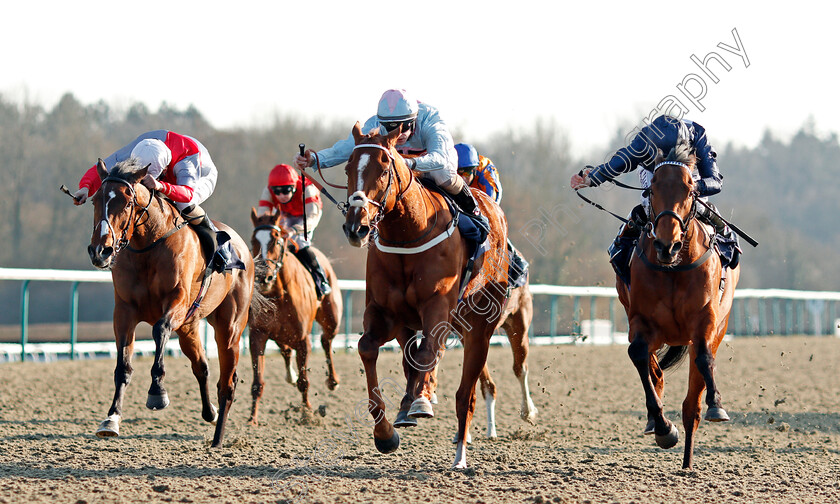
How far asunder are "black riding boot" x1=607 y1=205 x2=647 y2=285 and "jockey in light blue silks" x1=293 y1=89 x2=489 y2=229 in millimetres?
1129

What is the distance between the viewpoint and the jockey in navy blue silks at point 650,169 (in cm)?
620

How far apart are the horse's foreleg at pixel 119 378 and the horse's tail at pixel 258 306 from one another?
2.38m

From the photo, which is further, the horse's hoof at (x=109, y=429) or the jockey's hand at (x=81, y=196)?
the jockey's hand at (x=81, y=196)

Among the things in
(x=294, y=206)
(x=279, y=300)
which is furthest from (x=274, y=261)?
(x=294, y=206)

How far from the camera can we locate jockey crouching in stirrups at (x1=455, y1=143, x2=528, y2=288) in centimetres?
752

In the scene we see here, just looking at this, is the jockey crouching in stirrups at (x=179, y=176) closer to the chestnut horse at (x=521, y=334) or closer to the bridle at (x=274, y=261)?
the bridle at (x=274, y=261)

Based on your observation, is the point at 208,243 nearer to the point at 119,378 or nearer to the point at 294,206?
the point at 119,378

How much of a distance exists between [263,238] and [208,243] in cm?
169

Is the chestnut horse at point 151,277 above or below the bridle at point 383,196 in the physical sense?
below

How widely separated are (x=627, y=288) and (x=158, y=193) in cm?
343

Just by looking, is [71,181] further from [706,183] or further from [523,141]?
[706,183]

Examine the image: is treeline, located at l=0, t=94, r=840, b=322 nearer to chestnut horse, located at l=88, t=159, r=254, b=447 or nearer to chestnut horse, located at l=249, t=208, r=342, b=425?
chestnut horse, located at l=249, t=208, r=342, b=425

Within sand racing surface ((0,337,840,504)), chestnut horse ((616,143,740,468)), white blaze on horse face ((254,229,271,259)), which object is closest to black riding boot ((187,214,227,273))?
sand racing surface ((0,337,840,504))

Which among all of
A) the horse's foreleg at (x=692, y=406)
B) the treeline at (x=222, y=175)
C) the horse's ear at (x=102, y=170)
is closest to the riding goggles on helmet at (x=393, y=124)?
the horse's ear at (x=102, y=170)
